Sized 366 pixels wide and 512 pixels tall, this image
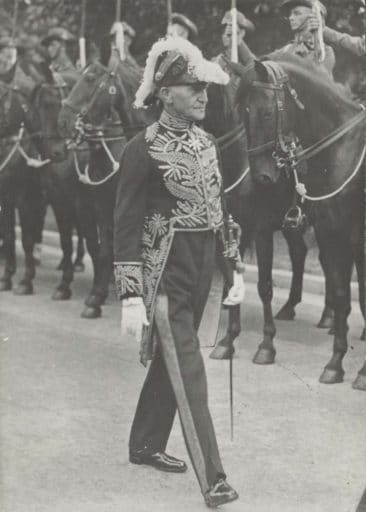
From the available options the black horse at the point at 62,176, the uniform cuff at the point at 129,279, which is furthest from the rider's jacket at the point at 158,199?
the black horse at the point at 62,176

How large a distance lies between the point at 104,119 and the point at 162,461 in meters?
4.78

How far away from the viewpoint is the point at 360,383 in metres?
7.11

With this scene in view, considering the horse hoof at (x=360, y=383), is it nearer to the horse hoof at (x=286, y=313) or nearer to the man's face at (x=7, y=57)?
the horse hoof at (x=286, y=313)

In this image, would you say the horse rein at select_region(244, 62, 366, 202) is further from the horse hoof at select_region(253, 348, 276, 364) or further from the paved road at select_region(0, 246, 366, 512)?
the paved road at select_region(0, 246, 366, 512)

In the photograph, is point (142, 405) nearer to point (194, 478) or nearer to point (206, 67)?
point (194, 478)

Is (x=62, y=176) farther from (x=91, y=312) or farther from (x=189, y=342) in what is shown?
(x=189, y=342)

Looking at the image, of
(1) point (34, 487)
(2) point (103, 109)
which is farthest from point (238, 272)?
(2) point (103, 109)

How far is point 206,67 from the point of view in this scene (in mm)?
4941

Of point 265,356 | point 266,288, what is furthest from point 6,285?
point 265,356

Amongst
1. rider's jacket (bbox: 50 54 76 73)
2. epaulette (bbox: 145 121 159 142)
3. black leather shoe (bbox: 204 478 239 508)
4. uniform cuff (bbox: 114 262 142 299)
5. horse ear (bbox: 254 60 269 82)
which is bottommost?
black leather shoe (bbox: 204 478 239 508)

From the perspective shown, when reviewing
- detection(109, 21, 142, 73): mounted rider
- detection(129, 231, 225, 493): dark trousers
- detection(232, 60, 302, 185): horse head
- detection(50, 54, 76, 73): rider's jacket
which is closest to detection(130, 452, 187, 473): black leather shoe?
detection(129, 231, 225, 493): dark trousers

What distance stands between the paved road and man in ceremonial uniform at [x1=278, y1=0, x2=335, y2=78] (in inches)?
86.9

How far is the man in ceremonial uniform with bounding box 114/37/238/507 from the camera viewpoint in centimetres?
493

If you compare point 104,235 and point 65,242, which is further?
point 65,242
